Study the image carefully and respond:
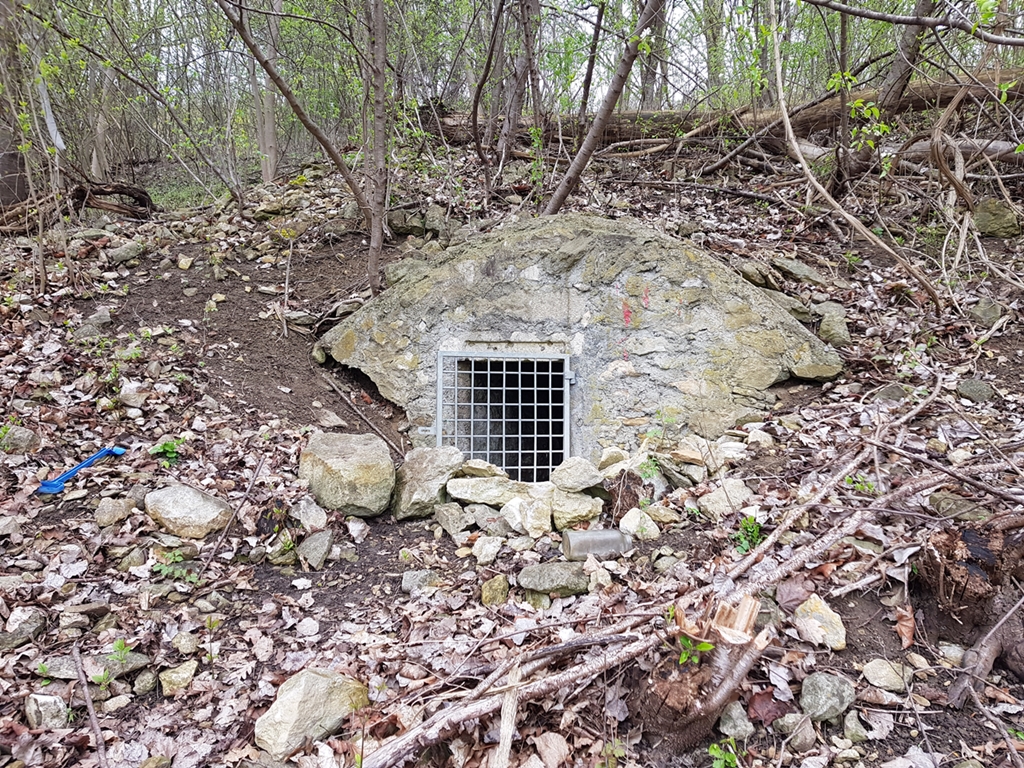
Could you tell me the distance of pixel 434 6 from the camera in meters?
6.64

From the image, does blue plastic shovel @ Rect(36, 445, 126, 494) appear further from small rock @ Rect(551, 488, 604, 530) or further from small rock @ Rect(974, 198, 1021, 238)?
small rock @ Rect(974, 198, 1021, 238)

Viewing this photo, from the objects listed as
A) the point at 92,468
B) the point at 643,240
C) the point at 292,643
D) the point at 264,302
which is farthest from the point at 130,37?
the point at 292,643

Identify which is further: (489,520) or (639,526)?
(489,520)

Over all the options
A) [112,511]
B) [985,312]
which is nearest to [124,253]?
[112,511]

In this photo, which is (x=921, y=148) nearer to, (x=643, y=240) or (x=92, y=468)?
(x=643, y=240)

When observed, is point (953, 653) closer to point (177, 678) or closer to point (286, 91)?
point (177, 678)

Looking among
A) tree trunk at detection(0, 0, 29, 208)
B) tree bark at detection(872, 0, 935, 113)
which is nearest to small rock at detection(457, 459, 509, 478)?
tree trunk at detection(0, 0, 29, 208)

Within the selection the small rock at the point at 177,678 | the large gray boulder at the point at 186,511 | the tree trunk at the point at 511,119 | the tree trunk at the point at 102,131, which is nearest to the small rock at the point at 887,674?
the small rock at the point at 177,678

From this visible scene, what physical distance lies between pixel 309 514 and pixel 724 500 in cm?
217

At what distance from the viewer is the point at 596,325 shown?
14.5 ft

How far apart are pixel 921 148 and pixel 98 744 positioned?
7.27 m

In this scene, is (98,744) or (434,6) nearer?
(98,744)

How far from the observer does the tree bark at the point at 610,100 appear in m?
3.94

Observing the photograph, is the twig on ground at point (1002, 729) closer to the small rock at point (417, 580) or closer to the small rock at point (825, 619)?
Result: the small rock at point (825, 619)
